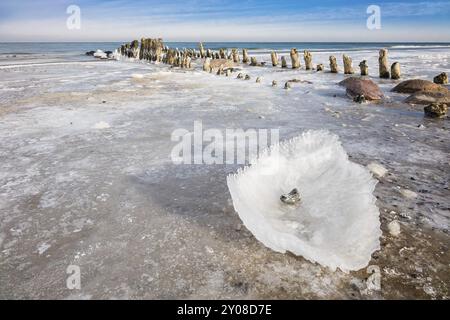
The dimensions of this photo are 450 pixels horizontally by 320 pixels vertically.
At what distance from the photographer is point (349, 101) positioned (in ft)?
31.0

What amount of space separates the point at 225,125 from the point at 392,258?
4.45 m

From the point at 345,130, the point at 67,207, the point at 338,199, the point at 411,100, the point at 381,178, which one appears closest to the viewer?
the point at 338,199

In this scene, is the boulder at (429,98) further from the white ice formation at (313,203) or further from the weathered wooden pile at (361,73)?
the white ice formation at (313,203)

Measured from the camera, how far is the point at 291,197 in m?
3.07

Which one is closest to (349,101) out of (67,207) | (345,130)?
(345,130)

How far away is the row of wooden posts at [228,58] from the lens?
1531 cm

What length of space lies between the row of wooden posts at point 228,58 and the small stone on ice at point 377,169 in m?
12.3

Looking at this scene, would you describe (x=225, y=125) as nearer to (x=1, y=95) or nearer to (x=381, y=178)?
(x=381, y=178)

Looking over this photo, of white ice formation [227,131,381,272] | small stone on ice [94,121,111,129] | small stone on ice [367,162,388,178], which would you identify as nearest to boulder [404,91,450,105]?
small stone on ice [367,162,388,178]

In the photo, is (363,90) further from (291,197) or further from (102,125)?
(291,197)

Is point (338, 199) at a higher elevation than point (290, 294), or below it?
higher

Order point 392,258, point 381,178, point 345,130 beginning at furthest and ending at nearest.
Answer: point 345,130, point 381,178, point 392,258

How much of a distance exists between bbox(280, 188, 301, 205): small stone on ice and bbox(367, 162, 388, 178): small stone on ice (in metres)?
1.43

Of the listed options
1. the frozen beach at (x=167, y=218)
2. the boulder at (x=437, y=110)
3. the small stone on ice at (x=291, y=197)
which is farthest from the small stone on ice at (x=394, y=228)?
the boulder at (x=437, y=110)
